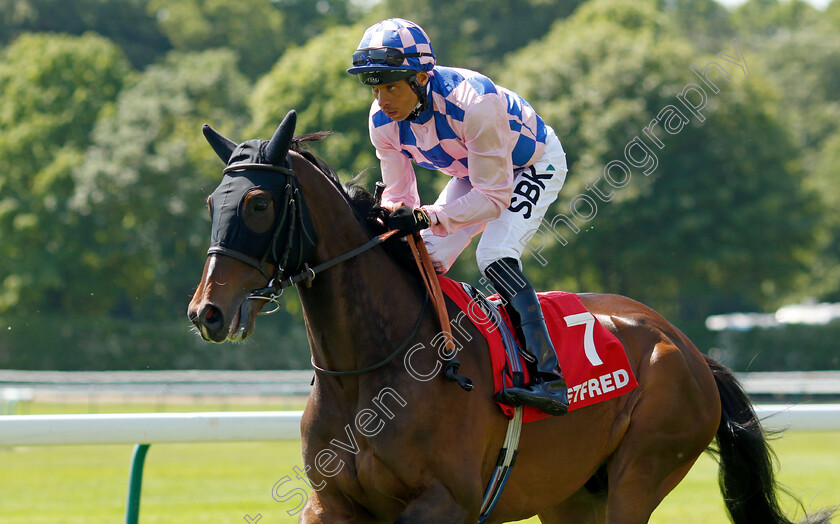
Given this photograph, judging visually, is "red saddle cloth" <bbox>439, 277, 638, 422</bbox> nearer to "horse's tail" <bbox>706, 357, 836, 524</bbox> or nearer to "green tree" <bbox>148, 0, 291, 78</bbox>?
"horse's tail" <bbox>706, 357, 836, 524</bbox>

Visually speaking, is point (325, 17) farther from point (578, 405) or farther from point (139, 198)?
point (578, 405)

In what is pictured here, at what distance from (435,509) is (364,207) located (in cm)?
115

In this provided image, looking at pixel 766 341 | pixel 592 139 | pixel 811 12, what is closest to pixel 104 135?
pixel 592 139

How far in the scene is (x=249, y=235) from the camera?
10.8 feet

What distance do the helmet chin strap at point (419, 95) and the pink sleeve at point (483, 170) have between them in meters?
0.19

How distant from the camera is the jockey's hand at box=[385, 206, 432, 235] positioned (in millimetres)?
3787

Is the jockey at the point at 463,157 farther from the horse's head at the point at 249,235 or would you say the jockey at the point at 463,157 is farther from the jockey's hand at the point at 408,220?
the horse's head at the point at 249,235

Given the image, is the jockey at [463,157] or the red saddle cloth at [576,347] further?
the red saddle cloth at [576,347]

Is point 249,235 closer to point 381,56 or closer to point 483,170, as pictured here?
point 381,56

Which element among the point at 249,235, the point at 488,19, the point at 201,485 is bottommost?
the point at 488,19

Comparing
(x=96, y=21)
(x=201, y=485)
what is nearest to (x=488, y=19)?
(x=96, y=21)

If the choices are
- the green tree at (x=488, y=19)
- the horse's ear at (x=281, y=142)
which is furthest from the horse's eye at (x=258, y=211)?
the green tree at (x=488, y=19)

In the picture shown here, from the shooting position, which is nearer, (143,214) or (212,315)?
(212,315)

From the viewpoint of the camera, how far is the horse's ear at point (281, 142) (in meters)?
3.40
